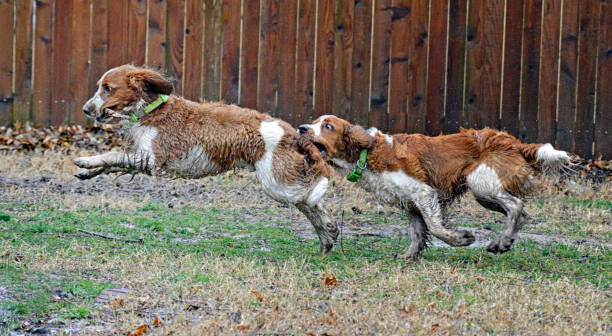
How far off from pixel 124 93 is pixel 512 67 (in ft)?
19.5

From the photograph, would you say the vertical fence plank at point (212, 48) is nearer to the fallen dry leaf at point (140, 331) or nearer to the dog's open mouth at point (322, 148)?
the dog's open mouth at point (322, 148)

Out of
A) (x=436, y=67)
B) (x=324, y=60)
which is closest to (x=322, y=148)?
(x=324, y=60)

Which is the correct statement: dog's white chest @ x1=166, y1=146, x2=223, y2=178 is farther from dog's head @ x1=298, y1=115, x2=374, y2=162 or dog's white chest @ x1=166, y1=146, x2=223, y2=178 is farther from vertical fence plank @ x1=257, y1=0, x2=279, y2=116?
vertical fence plank @ x1=257, y1=0, x2=279, y2=116

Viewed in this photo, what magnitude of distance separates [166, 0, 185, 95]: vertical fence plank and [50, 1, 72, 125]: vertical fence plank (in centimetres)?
139

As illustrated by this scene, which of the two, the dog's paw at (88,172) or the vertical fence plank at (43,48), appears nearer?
the dog's paw at (88,172)

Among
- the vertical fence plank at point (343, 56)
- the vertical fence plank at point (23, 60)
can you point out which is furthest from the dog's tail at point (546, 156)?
the vertical fence plank at point (23, 60)

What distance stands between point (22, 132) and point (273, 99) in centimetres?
346

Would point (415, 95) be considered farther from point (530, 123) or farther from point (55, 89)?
point (55, 89)

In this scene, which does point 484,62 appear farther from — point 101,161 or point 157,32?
point 101,161

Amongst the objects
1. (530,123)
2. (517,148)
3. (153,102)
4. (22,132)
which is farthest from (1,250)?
(530,123)

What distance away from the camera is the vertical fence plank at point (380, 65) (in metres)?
11.0

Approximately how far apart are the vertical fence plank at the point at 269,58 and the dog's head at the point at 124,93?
14.4 feet

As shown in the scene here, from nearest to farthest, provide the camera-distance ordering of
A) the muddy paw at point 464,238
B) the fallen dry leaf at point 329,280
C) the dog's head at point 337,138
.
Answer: the fallen dry leaf at point 329,280 < the muddy paw at point 464,238 < the dog's head at point 337,138

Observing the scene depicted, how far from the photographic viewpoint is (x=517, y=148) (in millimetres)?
6523
